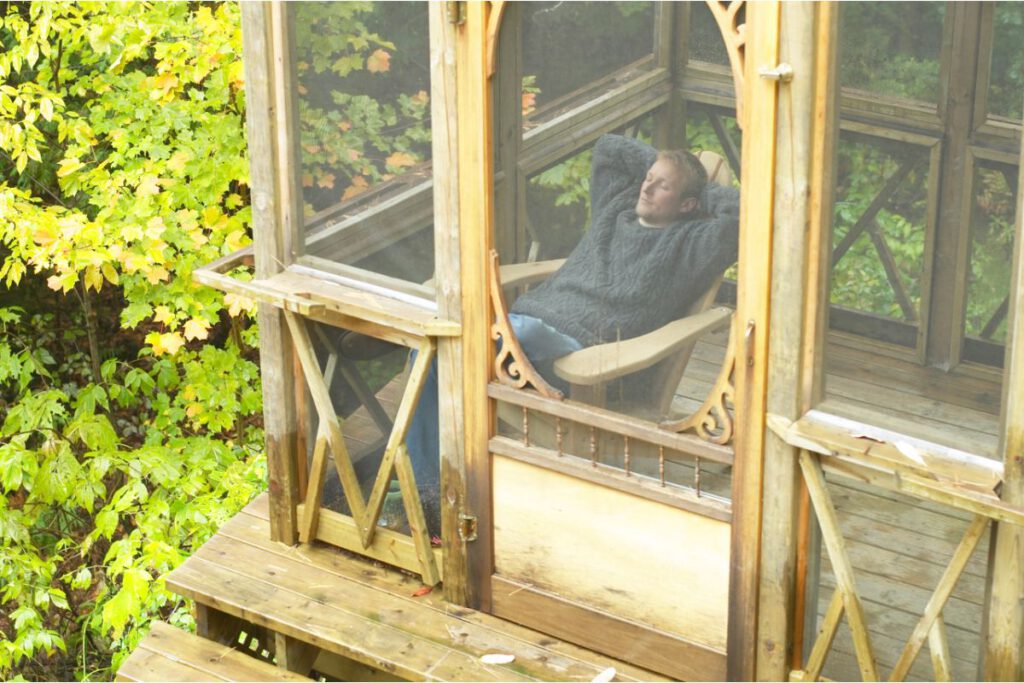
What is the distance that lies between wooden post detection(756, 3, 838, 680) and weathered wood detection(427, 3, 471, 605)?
1040 millimetres

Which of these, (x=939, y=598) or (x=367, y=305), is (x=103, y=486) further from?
(x=939, y=598)

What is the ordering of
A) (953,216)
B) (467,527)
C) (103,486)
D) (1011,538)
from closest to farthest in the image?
(953,216)
(1011,538)
(467,527)
(103,486)

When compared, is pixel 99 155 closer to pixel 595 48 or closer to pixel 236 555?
pixel 236 555

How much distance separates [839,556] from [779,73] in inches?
51.0

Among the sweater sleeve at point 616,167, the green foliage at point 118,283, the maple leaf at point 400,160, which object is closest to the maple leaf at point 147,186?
the green foliage at point 118,283

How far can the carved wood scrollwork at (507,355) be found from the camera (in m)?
4.41

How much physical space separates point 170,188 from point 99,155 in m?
0.76

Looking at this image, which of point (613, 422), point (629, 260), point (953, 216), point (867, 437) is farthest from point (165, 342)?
point (953, 216)

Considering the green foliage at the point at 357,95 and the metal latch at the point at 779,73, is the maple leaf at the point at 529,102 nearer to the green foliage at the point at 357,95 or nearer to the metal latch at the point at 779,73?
the green foliage at the point at 357,95

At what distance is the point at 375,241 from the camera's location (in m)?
4.66

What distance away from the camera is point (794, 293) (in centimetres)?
381

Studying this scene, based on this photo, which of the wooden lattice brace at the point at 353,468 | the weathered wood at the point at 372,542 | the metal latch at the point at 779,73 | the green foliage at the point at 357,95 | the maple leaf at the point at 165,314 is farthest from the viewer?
the maple leaf at the point at 165,314

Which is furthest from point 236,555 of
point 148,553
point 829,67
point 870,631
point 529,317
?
point 829,67

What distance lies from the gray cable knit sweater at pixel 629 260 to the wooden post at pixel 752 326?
10cm
